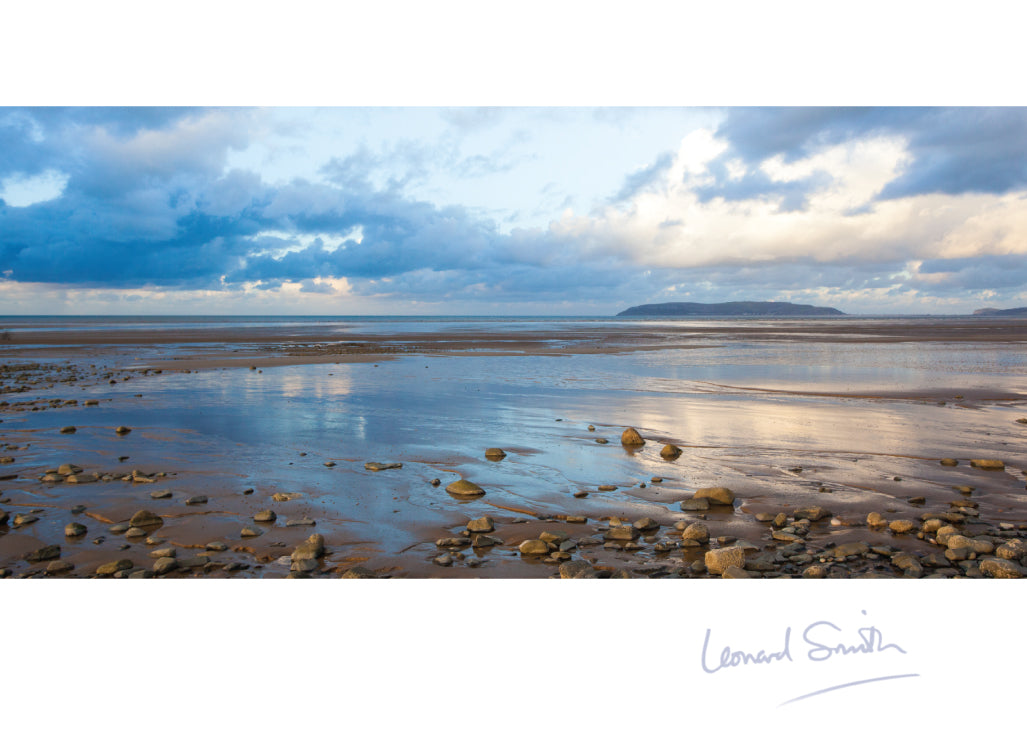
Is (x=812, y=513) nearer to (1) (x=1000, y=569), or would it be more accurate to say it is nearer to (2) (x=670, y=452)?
(1) (x=1000, y=569)

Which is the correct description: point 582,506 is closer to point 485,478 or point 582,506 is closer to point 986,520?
point 485,478

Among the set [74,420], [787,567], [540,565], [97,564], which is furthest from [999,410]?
[74,420]

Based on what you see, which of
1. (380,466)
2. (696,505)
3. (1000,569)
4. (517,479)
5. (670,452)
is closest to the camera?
(1000,569)

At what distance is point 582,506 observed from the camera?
8.37m

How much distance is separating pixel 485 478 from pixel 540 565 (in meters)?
3.44

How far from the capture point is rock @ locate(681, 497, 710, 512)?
8140 mm

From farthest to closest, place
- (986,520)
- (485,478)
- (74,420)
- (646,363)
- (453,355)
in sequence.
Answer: (453,355)
(646,363)
(74,420)
(485,478)
(986,520)

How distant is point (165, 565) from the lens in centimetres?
630

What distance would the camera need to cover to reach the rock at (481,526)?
24.1ft

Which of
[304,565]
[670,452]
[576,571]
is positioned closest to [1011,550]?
[576,571]

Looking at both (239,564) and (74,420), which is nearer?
(239,564)

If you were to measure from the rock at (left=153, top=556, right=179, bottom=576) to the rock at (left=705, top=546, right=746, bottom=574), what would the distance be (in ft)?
18.7

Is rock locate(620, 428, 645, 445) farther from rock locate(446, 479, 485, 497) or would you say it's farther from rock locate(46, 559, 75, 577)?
rock locate(46, 559, 75, 577)

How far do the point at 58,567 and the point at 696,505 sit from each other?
25.0 ft
